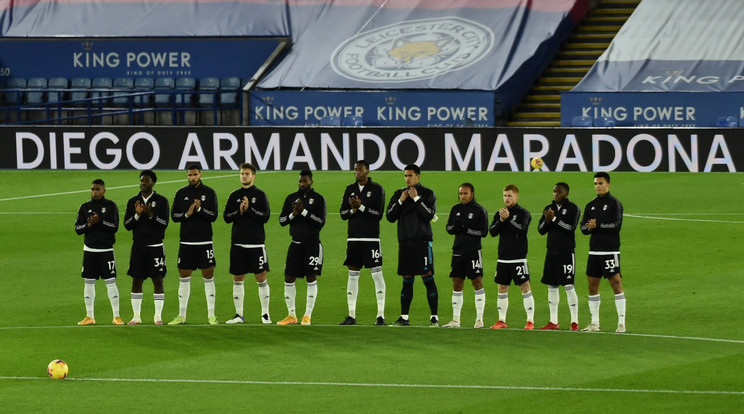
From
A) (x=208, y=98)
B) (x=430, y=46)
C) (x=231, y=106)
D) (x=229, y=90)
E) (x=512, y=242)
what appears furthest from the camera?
(x=208, y=98)

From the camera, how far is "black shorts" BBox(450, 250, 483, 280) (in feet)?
59.4

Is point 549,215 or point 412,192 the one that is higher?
point 412,192

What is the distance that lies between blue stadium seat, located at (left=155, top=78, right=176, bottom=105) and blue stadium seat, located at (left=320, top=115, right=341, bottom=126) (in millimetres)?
5004

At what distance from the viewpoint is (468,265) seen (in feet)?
59.5

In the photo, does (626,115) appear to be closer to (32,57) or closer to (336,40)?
(336,40)

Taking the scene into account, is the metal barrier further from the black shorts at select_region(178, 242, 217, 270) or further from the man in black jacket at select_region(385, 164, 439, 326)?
the man in black jacket at select_region(385, 164, 439, 326)

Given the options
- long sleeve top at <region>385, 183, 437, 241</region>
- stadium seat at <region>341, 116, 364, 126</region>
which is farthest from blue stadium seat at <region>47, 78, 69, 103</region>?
long sleeve top at <region>385, 183, 437, 241</region>

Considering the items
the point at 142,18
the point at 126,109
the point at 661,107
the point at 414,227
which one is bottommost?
the point at 414,227

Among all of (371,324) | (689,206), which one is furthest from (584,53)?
(371,324)

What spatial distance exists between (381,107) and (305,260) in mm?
20783

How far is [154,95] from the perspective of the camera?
4197cm

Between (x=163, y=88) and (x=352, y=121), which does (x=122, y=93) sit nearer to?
(x=163, y=88)

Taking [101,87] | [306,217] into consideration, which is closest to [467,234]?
[306,217]

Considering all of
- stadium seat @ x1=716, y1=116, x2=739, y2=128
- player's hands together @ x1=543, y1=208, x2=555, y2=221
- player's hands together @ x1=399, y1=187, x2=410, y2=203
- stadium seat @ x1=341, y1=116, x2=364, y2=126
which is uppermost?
stadium seat @ x1=341, y1=116, x2=364, y2=126
